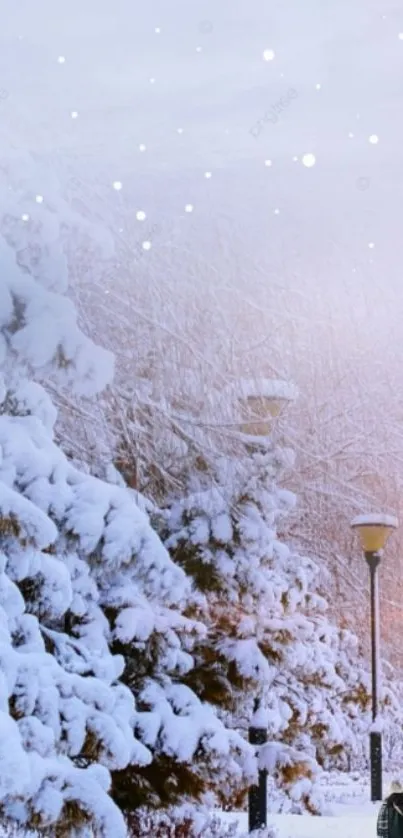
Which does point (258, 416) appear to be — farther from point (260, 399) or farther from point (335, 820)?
point (335, 820)

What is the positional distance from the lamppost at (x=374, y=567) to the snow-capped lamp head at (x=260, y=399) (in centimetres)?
344

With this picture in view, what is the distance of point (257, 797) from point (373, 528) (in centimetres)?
556

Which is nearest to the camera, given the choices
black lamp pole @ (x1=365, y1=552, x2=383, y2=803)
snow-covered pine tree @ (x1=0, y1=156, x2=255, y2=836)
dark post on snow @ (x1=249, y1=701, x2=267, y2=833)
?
snow-covered pine tree @ (x1=0, y1=156, x2=255, y2=836)

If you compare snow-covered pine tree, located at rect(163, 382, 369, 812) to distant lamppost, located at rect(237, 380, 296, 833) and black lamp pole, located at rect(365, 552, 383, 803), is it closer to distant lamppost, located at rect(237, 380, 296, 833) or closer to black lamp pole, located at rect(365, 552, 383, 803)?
distant lamppost, located at rect(237, 380, 296, 833)

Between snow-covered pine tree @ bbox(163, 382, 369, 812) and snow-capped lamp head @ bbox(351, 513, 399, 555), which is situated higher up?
snow-covered pine tree @ bbox(163, 382, 369, 812)

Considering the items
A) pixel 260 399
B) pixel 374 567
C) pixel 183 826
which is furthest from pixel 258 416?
pixel 374 567

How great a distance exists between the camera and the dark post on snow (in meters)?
12.6

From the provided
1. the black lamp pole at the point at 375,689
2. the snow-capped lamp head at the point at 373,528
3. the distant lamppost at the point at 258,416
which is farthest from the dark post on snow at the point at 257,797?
the black lamp pole at the point at 375,689

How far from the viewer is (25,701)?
297 inches

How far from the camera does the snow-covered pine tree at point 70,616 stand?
7.45 meters

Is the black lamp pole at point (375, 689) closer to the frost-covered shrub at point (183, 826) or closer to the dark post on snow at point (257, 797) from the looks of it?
the frost-covered shrub at point (183, 826)

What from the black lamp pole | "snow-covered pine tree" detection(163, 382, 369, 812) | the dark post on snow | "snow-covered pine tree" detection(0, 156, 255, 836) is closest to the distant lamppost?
the dark post on snow

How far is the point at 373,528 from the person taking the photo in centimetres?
1791

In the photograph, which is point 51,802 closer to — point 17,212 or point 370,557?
point 17,212
